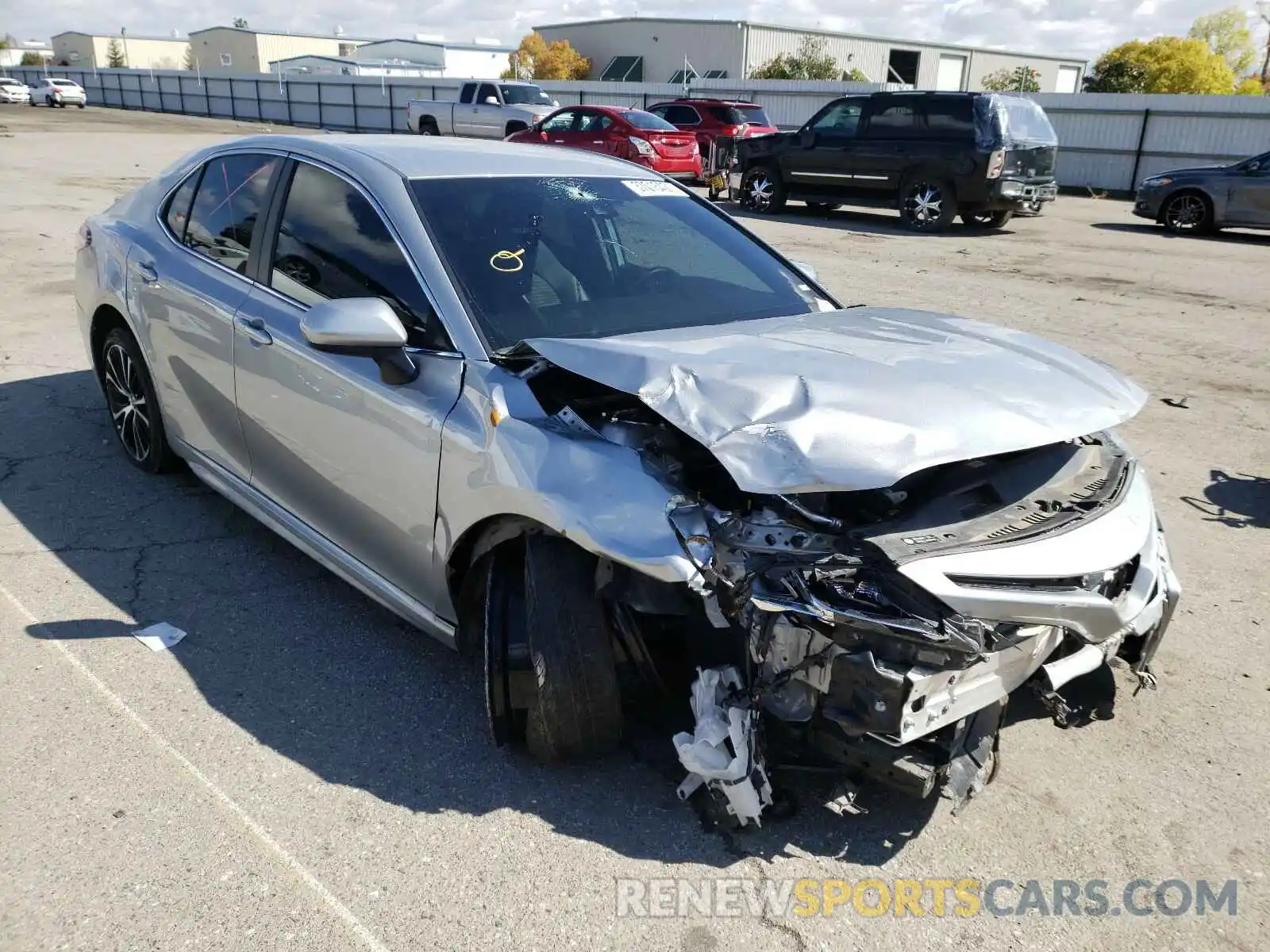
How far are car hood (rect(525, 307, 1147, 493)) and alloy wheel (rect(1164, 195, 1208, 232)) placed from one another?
15.1 m

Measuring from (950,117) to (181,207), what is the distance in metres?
13.4

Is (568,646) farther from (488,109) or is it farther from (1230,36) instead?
(1230,36)

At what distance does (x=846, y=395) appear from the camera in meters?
2.83

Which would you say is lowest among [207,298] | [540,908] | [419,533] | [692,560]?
[540,908]

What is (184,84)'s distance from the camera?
58656 mm

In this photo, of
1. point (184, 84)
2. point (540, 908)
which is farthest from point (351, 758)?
point (184, 84)

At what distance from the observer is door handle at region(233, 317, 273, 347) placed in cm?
379

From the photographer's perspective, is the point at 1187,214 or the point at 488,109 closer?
the point at 1187,214

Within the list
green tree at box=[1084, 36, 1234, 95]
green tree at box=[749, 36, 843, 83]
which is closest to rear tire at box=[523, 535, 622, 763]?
green tree at box=[749, 36, 843, 83]

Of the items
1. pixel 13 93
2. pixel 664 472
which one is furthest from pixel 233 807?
pixel 13 93

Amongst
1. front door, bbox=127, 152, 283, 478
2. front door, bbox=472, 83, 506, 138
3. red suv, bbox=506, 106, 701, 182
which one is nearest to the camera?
front door, bbox=127, 152, 283, 478

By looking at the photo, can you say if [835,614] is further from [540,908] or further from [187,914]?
[187,914]

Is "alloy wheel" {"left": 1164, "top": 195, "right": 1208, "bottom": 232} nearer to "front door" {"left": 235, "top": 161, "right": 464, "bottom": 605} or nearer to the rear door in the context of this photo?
the rear door

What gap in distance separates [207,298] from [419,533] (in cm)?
165
